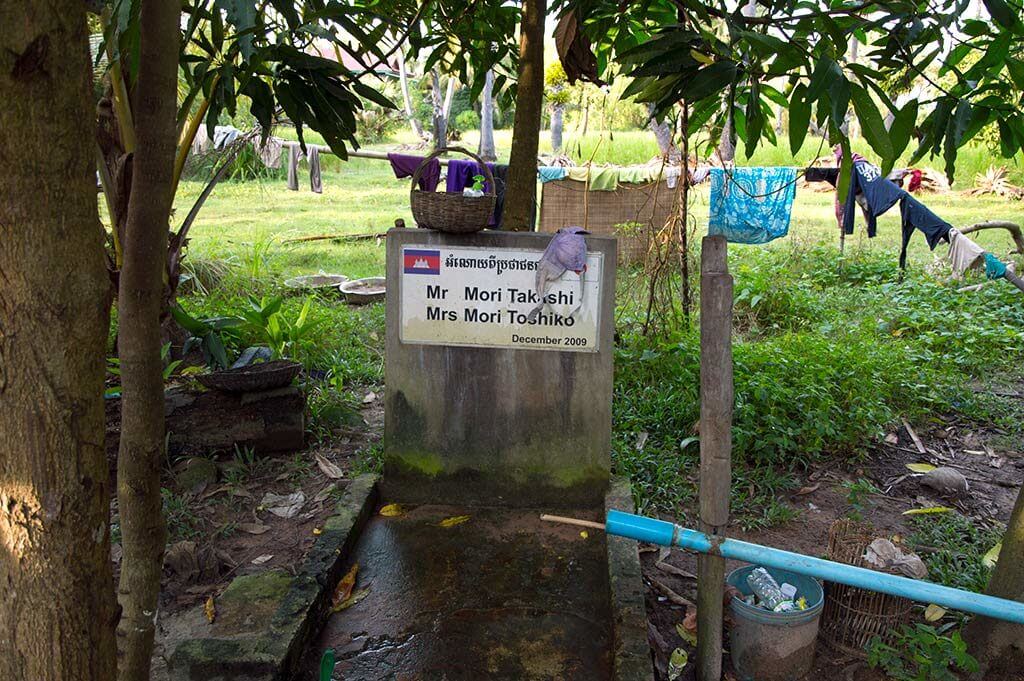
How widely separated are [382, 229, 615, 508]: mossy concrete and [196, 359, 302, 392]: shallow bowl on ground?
2.93 ft

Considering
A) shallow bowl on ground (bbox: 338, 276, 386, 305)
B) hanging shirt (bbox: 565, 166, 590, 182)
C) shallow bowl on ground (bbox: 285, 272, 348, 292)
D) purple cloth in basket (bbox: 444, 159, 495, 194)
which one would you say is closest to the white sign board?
shallow bowl on ground (bbox: 338, 276, 386, 305)

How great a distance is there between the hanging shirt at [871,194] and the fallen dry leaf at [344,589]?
253 inches

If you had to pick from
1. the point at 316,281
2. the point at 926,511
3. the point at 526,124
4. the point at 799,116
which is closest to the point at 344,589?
the point at 799,116

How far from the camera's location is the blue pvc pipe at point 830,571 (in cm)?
229

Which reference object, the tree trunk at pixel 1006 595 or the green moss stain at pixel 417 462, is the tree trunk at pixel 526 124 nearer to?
the green moss stain at pixel 417 462

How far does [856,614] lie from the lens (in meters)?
2.84

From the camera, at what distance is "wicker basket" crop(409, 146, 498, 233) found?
3.54 meters

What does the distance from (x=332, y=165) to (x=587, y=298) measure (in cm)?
1827

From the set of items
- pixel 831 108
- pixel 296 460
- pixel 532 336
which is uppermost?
pixel 831 108

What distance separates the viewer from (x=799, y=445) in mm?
4395

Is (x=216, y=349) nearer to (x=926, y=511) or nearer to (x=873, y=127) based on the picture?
(x=926, y=511)

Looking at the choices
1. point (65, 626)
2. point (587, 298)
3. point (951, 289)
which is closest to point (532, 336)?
point (587, 298)

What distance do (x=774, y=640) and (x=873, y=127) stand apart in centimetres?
175

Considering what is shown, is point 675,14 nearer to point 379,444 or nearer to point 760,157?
point 379,444
